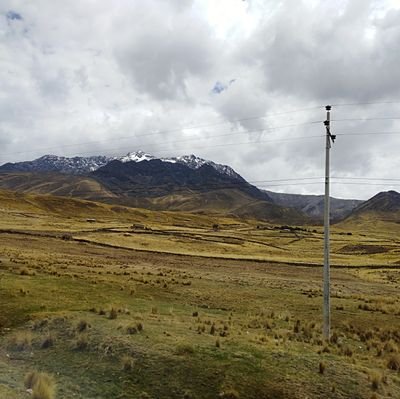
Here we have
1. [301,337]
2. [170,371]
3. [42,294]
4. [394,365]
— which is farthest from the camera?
[42,294]

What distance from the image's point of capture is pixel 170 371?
14961 mm

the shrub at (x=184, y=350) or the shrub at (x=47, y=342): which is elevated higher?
the shrub at (x=184, y=350)

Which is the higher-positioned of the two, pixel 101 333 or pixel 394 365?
pixel 101 333

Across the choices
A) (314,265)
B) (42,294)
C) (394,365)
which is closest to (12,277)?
(42,294)

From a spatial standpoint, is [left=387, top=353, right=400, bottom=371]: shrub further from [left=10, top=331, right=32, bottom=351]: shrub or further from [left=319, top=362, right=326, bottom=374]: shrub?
[left=10, top=331, right=32, bottom=351]: shrub

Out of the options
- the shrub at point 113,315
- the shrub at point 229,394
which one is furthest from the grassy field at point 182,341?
the shrub at point 113,315

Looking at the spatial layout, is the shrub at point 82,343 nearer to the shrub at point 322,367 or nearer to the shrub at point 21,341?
the shrub at point 21,341

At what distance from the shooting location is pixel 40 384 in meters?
13.1

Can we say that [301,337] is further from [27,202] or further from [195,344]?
[27,202]

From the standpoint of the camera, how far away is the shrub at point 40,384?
41.4 feet

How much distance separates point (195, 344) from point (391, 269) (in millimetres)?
65865

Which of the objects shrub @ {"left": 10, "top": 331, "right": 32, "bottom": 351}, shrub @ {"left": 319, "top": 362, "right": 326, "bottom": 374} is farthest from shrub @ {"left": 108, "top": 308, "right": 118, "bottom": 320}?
shrub @ {"left": 319, "top": 362, "right": 326, "bottom": 374}

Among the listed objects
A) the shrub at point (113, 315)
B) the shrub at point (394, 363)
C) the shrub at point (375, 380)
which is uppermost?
the shrub at point (113, 315)

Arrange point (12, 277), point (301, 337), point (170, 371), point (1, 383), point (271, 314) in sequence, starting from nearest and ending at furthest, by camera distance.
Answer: point (1, 383)
point (170, 371)
point (301, 337)
point (271, 314)
point (12, 277)
